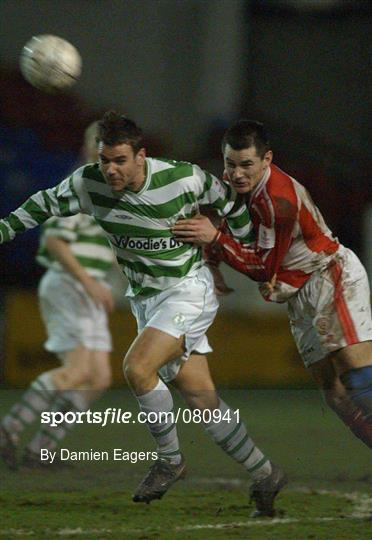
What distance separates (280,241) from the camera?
233 inches

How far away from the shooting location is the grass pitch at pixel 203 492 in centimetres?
568

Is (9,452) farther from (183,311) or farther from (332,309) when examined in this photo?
(332,309)

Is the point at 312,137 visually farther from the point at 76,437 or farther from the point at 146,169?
the point at 146,169

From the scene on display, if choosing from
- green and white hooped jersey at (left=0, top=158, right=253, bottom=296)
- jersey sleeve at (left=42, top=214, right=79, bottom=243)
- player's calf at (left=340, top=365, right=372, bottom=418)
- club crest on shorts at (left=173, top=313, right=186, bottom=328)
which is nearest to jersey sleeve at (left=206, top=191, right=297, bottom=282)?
green and white hooped jersey at (left=0, top=158, right=253, bottom=296)

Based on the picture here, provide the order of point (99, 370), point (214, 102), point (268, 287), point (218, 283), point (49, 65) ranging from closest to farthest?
point (268, 287) → point (218, 283) → point (49, 65) → point (99, 370) → point (214, 102)

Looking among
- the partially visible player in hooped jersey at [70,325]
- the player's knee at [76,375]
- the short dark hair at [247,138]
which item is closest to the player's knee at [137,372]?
the short dark hair at [247,138]

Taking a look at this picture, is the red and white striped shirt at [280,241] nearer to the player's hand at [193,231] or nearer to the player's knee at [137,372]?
the player's hand at [193,231]

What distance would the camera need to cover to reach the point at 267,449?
310 inches

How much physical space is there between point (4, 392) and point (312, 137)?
588 cm

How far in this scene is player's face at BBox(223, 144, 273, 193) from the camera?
585 cm

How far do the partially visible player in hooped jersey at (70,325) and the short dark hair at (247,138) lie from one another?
1528 millimetres

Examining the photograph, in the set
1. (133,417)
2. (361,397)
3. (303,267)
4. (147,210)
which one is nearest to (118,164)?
(147,210)

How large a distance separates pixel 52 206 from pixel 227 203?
0.83m

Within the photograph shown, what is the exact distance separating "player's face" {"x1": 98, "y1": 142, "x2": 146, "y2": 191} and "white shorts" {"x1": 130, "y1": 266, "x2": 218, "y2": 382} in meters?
0.58
